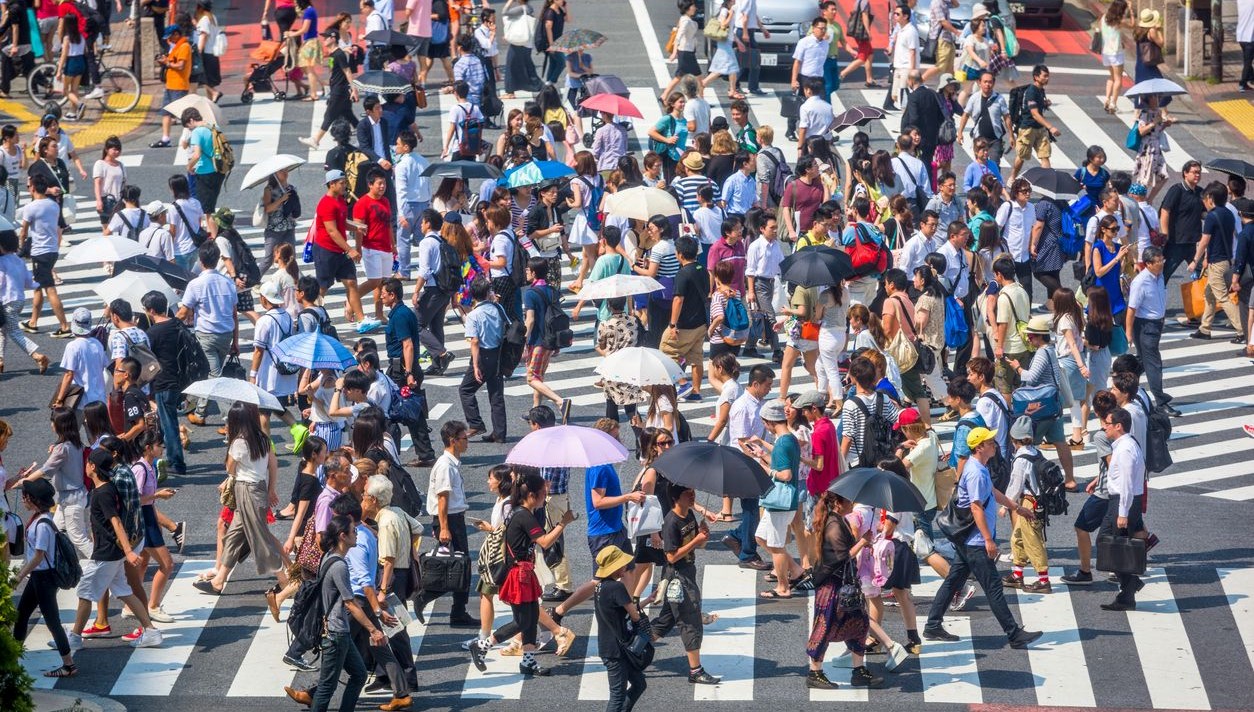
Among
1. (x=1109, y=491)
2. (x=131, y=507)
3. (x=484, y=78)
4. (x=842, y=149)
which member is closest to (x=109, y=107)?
(x=484, y=78)

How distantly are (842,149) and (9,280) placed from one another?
14.5m

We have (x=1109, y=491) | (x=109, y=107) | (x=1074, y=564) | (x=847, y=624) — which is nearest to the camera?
(x=847, y=624)

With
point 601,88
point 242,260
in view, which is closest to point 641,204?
point 242,260

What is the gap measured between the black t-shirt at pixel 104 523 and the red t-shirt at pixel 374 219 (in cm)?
832

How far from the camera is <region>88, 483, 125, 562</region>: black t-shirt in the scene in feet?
47.6

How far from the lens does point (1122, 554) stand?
50.8ft

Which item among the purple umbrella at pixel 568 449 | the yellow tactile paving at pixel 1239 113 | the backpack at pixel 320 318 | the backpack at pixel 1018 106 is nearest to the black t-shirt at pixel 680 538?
the purple umbrella at pixel 568 449

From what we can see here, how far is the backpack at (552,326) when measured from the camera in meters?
19.7

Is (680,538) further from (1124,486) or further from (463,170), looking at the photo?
(463,170)

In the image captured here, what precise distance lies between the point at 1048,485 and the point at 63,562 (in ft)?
25.6

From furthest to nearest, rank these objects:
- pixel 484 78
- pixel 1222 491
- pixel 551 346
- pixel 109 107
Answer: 1. pixel 109 107
2. pixel 484 78
3. pixel 551 346
4. pixel 1222 491

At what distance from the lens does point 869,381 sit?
16.5 m

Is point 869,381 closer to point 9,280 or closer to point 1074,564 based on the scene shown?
point 1074,564

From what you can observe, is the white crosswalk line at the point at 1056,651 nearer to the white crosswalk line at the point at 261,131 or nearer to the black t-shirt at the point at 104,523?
the black t-shirt at the point at 104,523
